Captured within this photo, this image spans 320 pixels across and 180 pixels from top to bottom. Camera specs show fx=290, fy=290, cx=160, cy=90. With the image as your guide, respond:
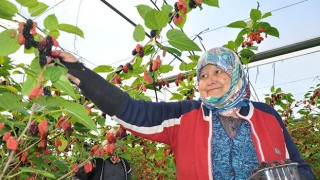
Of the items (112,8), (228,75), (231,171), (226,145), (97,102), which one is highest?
(112,8)

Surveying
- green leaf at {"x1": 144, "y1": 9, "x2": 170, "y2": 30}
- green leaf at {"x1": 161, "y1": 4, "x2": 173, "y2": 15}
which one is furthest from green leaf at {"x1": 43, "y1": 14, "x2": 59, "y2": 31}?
green leaf at {"x1": 161, "y1": 4, "x2": 173, "y2": 15}

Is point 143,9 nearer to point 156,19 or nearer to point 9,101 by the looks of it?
point 156,19

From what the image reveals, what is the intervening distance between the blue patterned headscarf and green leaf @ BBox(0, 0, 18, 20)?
1.01m

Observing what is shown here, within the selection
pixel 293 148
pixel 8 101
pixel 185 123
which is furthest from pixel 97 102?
pixel 293 148

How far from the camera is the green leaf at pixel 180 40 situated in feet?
3.90

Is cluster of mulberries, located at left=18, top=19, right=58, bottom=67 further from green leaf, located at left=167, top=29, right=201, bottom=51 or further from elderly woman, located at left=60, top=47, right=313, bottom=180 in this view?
green leaf, located at left=167, top=29, right=201, bottom=51

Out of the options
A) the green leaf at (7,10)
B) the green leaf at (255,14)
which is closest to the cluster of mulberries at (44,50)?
the green leaf at (7,10)

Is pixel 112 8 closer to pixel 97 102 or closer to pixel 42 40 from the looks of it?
pixel 97 102

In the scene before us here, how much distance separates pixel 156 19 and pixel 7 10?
57 cm

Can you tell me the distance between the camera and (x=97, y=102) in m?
1.14

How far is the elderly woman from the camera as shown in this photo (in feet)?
4.37

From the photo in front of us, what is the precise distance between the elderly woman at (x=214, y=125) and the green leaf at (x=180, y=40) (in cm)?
31

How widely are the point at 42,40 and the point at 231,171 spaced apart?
1.00m

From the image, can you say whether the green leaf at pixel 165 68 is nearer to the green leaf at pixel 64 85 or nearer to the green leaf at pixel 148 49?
the green leaf at pixel 148 49
